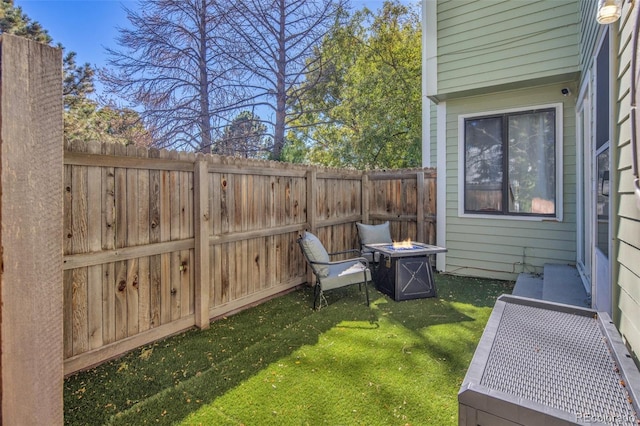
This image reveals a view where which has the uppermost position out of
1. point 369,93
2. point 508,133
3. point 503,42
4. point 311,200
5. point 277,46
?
point 277,46

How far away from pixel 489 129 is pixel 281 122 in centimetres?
689

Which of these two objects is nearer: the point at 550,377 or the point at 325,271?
the point at 550,377

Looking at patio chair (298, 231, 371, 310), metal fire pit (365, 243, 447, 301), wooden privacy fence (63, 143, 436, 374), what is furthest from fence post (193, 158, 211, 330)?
metal fire pit (365, 243, 447, 301)

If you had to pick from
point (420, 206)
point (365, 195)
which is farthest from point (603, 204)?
point (365, 195)

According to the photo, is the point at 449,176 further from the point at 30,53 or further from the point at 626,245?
the point at 30,53

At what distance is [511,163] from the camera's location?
5191 mm

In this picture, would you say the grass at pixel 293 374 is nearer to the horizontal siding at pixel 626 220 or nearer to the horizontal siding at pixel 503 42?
the horizontal siding at pixel 626 220

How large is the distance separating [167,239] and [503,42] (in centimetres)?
520

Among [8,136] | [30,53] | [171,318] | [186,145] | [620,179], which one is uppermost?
[186,145]

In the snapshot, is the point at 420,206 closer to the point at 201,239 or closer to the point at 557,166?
the point at 557,166

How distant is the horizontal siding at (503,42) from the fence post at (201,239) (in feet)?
13.3

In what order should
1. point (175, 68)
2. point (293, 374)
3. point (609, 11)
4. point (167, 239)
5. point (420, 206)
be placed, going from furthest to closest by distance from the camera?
point (175, 68), point (420, 206), point (167, 239), point (293, 374), point (609, 11)

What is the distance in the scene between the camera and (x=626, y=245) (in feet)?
5.37

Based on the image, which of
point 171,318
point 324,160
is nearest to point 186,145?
point 324,160
